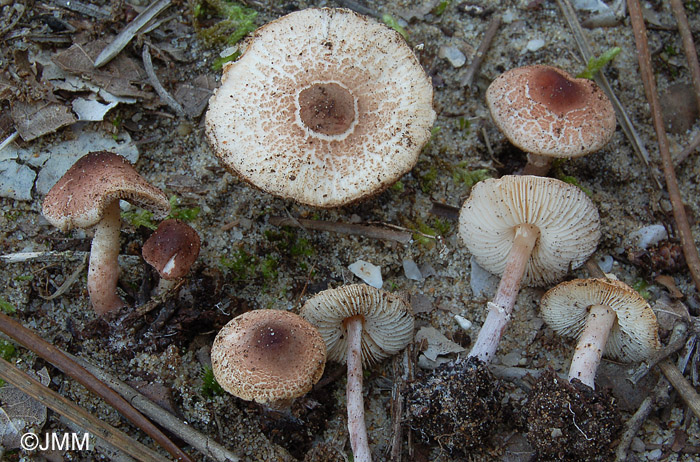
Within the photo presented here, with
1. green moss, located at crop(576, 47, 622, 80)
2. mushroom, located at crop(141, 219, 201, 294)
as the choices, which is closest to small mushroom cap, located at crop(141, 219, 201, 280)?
mushroom, located at crop(141, 219, 201, 294)

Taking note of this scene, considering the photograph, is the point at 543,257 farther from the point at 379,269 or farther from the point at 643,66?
the point at 643,66

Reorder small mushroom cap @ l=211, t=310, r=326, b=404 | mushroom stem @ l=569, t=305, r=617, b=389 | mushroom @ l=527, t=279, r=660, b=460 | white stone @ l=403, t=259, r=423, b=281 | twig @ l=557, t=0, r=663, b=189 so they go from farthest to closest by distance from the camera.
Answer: twig @ l=557, t=0, r=663, b=189
white stone @ l=403, t=259, r=423, b=281
mushroom stem @ l=569, t=305, r=617, b=389
mushroom @ l=527, t=279, r=660, b=460
small mushroom cap @ l=211, t=310, r=326, b=404

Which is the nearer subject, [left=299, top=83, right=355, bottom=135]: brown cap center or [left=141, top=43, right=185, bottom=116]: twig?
[left=299, top=83, right=355, bottom=135]: brown cap center

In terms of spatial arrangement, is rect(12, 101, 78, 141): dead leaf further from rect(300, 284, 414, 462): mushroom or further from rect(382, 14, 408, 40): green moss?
rect(382, 14, 408, 40): green moss

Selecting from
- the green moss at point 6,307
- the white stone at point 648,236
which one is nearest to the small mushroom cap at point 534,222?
the white stone at point 648,236

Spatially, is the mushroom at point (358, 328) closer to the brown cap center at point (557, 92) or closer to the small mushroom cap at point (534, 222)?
the small mushroom cap at point (534, 222)
